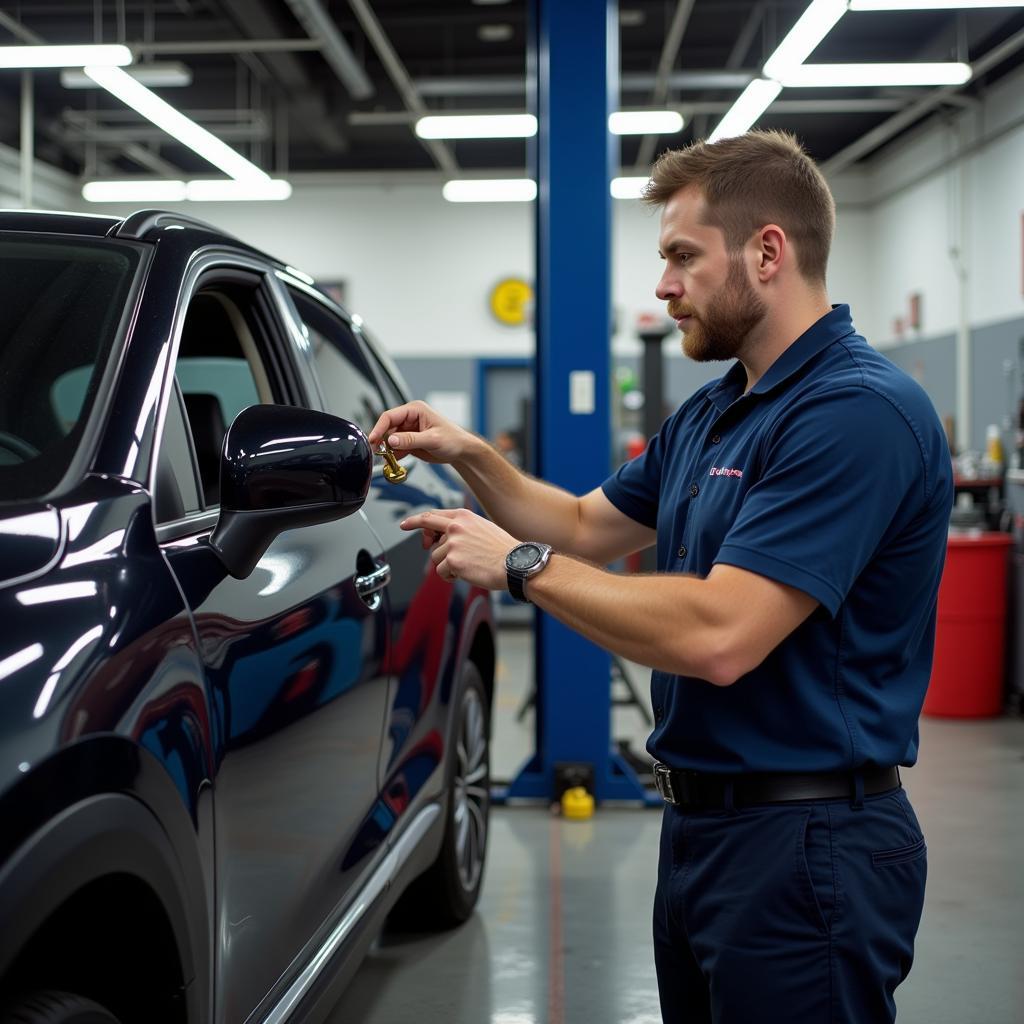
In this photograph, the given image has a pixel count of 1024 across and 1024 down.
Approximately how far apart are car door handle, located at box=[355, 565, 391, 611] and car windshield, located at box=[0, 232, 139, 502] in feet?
2.30

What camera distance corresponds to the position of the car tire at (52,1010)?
1.06 meters

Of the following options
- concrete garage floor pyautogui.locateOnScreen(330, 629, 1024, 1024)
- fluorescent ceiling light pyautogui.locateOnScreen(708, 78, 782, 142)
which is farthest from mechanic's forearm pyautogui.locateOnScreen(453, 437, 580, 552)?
fluorescent ceiling light pyautogui.locateOnScreen(708, 78, 782, 142)

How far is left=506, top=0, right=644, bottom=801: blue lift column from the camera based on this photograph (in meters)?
4.62

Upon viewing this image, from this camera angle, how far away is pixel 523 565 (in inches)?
60.3

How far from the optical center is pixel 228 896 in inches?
59.2

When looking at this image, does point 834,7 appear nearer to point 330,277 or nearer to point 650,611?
point 650,611

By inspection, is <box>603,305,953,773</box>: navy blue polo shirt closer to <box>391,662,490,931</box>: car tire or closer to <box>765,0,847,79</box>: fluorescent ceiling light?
<box>391,662,490,931</box>: car tire

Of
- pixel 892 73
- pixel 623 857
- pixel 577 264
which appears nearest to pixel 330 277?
pixel 892 73

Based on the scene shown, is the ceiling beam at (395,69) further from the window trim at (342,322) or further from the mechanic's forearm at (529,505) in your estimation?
the mechanic's forearm at (529,505)

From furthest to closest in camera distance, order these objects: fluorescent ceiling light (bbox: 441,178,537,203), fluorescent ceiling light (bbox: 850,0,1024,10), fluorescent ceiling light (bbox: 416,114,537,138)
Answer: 1. fluorescent ceiling light (bbox: 441,178,537,203)
2. fluorescent ceiling light (bbox: 416,114,537,138)
3. fluorescent ceiling light (bbox: 850,0,1024,10)

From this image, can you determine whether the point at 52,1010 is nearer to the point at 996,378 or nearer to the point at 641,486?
the point at 641,486

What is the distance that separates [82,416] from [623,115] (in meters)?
8.14

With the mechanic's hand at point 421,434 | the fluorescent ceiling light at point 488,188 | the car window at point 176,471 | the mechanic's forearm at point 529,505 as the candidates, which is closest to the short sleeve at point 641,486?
the mechanic's forearm at point 529,505

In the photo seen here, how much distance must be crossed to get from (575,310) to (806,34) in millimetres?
3192
